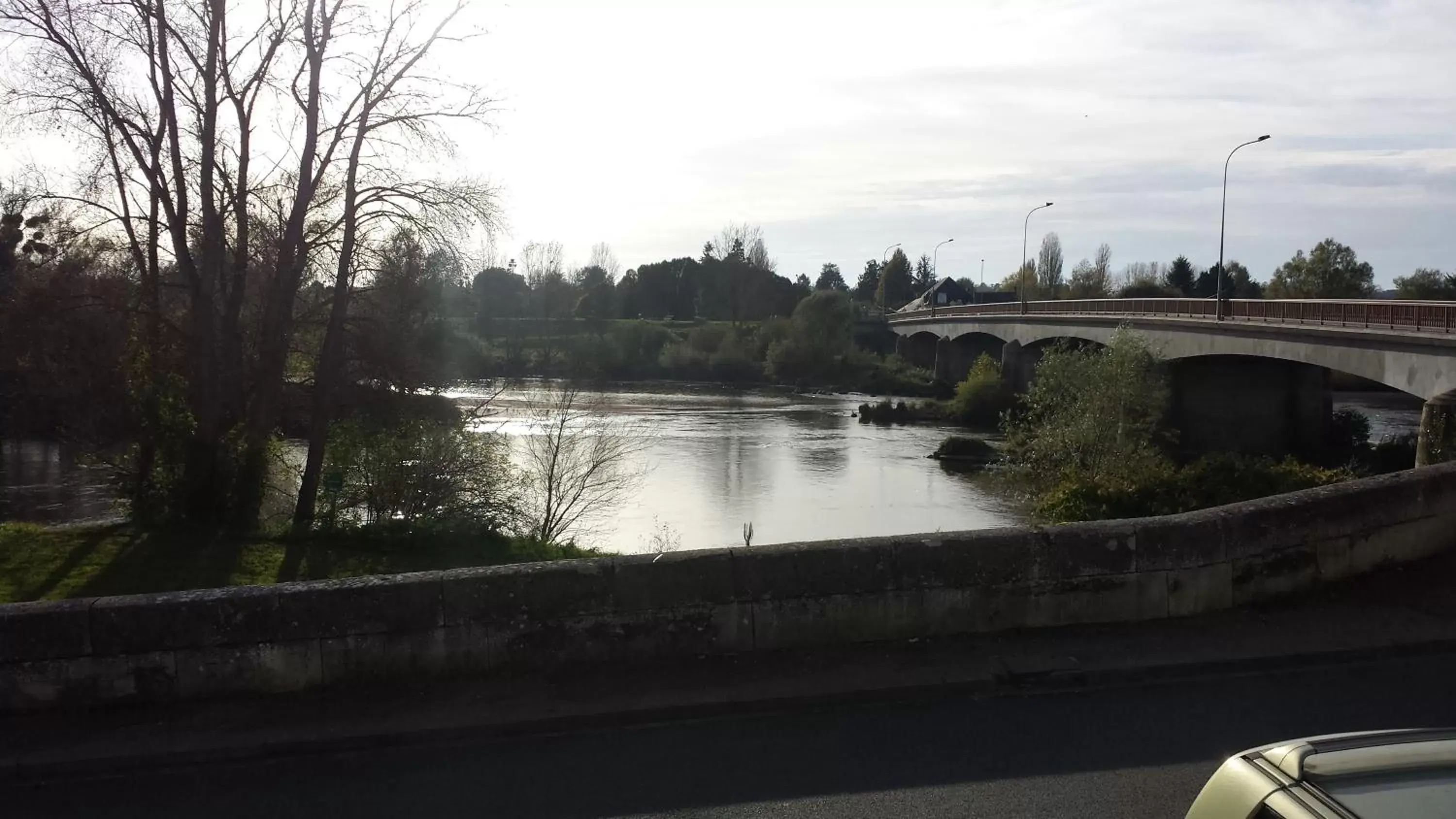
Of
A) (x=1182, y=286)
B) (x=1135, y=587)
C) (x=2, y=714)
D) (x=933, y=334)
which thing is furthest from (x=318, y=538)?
(x=1182, y=286)

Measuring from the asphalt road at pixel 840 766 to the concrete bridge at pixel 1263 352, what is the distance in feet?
65.4

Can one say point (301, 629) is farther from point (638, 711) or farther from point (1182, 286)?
point (1182, 286)

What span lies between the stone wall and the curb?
720 millimetres

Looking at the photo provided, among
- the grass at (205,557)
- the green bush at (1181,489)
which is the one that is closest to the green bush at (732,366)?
the green bush at (1181,489)

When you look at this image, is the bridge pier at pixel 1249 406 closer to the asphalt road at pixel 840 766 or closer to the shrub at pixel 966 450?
the shrub at pixel 966 450

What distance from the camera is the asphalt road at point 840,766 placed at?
16.7 ft

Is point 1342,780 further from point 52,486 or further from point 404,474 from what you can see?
point 52,486

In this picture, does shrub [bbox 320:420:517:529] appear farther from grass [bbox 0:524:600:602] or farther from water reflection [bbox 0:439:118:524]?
water reflection [bbox 0:439:118:524]

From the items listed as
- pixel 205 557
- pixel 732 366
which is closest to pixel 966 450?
pixel 205 557

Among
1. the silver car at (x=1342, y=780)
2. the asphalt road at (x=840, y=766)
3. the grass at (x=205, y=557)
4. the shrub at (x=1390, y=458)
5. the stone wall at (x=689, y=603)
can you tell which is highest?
the silver car at (x=1342, y=780)

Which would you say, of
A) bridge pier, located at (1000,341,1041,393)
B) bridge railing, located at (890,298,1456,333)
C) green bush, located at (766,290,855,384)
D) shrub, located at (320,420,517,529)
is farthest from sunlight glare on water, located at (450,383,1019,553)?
green bush, located at (766,290,855,384)

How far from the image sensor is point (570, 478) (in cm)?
2591

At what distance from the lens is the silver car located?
2859 mm

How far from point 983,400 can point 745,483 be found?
98.0ft
